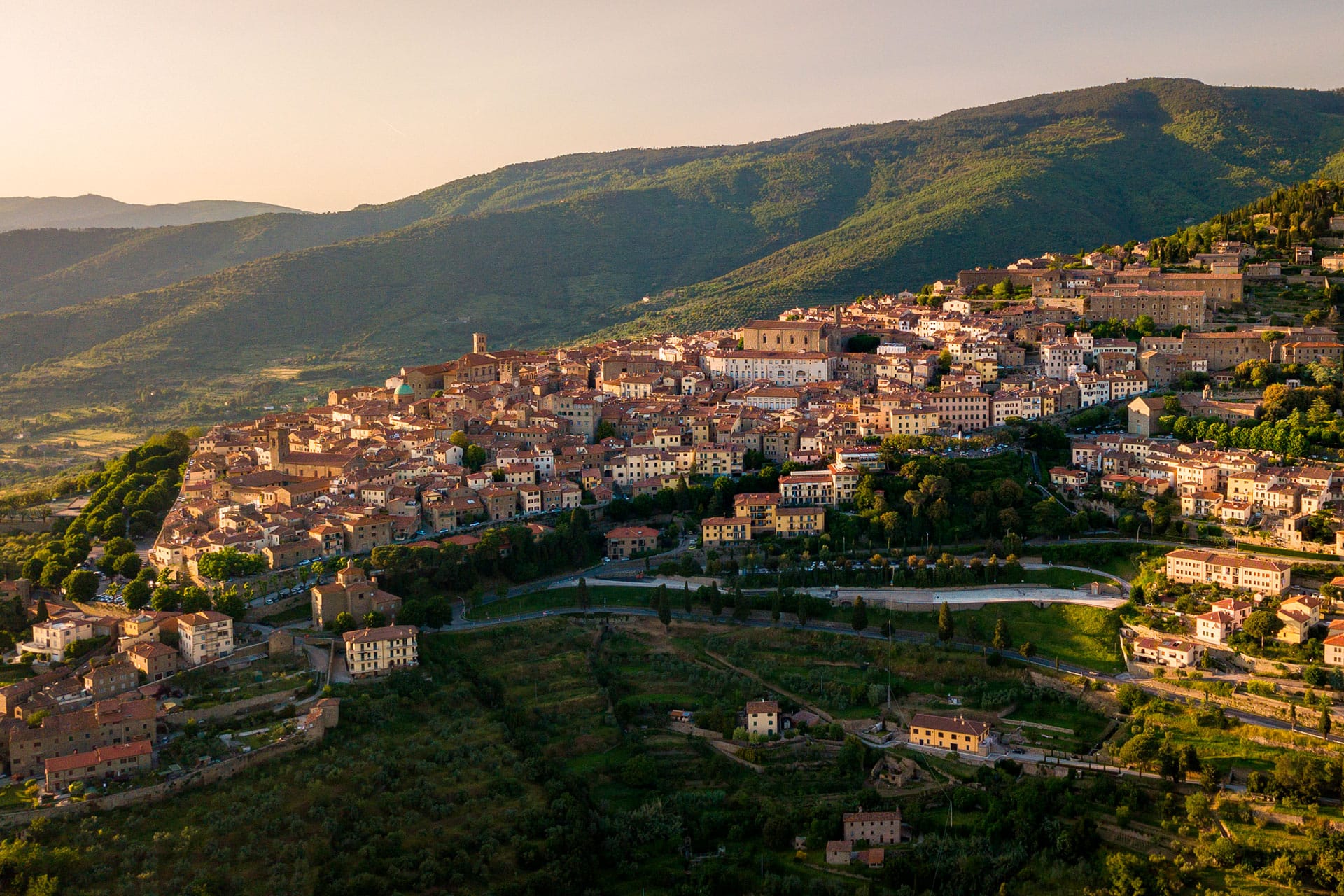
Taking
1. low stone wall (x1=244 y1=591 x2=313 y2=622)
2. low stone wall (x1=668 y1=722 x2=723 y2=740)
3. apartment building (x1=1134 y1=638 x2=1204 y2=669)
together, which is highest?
low stone wall (x1=244 y1=591 x2=313 y2=622)

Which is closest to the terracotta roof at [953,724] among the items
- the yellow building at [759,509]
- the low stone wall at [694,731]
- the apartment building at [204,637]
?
the low stone wall at [694,731]

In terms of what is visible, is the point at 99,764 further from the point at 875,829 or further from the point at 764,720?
the point at 875,829

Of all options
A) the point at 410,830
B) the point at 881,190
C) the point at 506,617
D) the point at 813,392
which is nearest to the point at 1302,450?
the point at 813,392

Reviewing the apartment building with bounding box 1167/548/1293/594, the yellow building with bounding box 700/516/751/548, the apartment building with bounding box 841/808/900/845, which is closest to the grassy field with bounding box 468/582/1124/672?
the apartment building with bounding box 1167/548/1293/594

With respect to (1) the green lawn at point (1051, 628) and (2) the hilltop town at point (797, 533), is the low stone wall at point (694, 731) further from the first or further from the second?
(1) the green lawn at point (1051, 628)

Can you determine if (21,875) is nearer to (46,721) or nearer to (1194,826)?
(46,721)

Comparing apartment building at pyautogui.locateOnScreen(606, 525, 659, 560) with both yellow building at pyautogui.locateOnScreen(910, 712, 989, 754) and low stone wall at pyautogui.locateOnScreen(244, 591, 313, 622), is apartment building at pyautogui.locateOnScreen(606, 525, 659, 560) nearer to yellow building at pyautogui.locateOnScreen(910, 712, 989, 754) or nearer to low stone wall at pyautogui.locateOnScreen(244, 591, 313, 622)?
low stone wall at pyautogui.locateOnScreen(244, 591, 313, 622)

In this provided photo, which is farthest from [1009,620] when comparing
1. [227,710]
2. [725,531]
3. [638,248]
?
[638,248]
